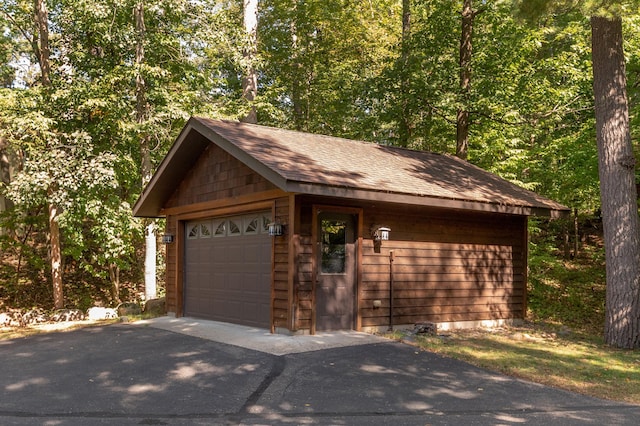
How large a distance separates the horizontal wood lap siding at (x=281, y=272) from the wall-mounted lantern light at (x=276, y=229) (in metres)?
0.10

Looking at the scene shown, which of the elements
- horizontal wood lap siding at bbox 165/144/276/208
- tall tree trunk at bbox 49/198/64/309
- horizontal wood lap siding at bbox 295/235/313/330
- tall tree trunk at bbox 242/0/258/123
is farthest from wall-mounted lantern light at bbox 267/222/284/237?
tall tree trunk at bbox 49/198/64/309

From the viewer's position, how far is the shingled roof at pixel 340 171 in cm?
929

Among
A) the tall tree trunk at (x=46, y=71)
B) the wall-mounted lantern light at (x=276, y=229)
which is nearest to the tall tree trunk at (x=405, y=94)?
the wall-mounted lantern light at (x=276, y=229)

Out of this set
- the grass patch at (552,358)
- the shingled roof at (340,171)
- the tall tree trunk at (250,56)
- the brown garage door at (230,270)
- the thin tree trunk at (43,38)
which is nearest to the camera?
the grass patch at (552,358)

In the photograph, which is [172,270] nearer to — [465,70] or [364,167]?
[364,167]

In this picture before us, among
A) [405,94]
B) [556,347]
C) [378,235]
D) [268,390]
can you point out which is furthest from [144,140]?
[556,347]

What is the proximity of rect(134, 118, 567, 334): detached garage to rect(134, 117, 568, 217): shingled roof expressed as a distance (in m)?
0.04

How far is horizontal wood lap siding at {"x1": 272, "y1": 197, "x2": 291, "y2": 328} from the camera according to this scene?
9.68 metres

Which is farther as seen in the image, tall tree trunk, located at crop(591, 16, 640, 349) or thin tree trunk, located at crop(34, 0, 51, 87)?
thin tree trunk, located at crop(34, 0, 51, 87)

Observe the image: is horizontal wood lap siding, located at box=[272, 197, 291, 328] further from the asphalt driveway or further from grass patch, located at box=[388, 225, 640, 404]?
grass patch, located at box=[388, 225, 640, 404]

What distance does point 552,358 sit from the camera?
9.01 m

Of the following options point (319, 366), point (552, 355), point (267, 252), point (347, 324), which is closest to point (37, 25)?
point (267, 252)

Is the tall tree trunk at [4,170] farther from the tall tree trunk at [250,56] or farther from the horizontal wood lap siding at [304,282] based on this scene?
the horizontal wood lap siding at [304,282]

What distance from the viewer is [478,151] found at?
17141mm
